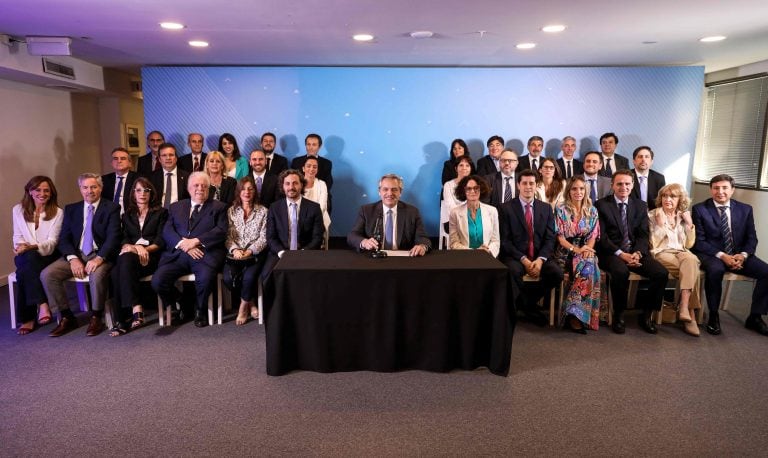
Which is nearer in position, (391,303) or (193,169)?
(391,303)

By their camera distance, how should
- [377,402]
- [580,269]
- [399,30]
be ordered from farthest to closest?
1. [399,30]
2. [580,269]
3. [377,402]

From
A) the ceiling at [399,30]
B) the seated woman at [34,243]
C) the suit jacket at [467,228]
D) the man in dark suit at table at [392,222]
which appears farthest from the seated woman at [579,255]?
the seated woman at [34,243]

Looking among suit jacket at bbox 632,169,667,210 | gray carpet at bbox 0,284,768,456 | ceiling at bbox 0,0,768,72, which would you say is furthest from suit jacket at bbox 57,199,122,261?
suit jacket at bbox 632,169,667,210

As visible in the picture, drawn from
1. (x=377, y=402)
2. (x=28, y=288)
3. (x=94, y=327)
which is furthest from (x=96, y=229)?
(x=377, y=402)

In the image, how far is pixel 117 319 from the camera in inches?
169

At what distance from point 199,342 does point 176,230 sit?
1129mm

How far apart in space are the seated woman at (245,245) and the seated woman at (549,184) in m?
2.94

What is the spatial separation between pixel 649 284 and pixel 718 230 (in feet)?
3.25

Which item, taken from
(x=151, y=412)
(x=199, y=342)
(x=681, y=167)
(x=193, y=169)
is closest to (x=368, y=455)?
(x=151, y=412)

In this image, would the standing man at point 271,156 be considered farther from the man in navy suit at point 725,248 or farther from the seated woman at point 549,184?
the man in navy suit at point 725,248

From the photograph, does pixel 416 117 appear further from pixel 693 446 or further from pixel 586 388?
pixel 693 446

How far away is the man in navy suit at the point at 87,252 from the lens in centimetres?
428

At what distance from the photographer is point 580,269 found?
4.34m

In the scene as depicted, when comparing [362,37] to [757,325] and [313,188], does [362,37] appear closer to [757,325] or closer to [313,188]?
[313,188]
